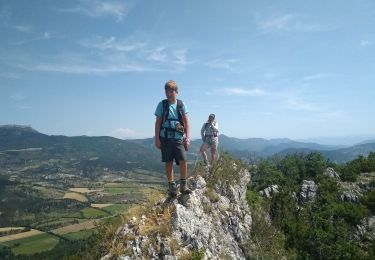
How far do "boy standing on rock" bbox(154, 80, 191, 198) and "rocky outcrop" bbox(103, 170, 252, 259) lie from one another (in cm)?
177

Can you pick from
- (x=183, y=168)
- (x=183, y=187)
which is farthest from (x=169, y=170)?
(x=183, y=187)

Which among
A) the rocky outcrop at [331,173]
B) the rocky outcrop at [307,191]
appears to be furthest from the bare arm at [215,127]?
the rocky outcrop at [331,173]

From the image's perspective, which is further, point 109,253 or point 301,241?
point 301,241

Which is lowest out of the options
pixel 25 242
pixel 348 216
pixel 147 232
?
pixel 25 242

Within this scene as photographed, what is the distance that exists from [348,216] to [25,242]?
106 meters

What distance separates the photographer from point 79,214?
459 ft

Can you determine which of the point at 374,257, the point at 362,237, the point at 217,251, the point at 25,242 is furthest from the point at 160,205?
the point at 25,242

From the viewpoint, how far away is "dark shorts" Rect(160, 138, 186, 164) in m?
10.8

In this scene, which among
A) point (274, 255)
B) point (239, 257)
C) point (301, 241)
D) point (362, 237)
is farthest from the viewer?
point (362, 237)

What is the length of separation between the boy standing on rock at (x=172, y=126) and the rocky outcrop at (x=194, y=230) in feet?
5.80

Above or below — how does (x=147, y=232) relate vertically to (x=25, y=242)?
above

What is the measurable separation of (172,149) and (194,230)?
8.77 feet

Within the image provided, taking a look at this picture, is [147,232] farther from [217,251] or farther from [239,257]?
[239,257]

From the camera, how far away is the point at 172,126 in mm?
10805
